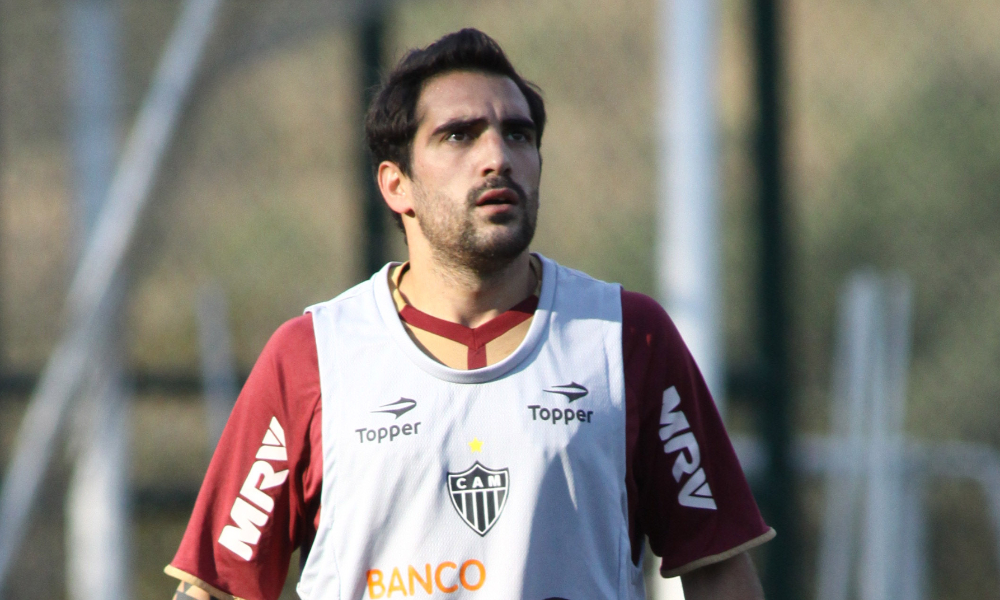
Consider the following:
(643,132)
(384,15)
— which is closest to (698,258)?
(643,132)

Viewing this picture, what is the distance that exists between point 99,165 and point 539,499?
11.1 ft

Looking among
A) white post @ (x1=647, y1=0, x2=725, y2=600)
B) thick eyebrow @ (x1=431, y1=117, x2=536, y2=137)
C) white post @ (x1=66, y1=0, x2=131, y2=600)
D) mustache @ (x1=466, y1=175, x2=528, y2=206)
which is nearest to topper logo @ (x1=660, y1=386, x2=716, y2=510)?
mustache @ (x1=466, y1=175, x2=528, y2=206)

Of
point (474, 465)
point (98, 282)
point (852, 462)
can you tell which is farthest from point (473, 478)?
point (852, 462)

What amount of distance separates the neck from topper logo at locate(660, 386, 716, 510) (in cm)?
33

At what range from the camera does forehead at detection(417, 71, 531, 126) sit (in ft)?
6.62

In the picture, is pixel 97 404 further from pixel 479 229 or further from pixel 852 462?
pixel 852 462

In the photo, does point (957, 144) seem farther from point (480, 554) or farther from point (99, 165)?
point (480, 554)

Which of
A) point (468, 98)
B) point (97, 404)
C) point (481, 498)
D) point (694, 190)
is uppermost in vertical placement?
point (694, 190)

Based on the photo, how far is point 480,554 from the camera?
1.87m

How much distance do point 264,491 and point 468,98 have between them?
77 centimetres

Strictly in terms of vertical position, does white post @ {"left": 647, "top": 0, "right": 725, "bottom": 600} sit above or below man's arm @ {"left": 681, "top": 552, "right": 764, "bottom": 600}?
above

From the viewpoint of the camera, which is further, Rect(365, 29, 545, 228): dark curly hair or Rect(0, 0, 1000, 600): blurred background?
Rect(0, 0, 1000, 600): blurred background

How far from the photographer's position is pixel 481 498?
6.15 feet

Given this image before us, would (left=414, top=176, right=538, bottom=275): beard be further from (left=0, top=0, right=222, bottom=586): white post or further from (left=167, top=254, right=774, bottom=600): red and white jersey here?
(left=0, top=0, right=222, bottom=586): white post
